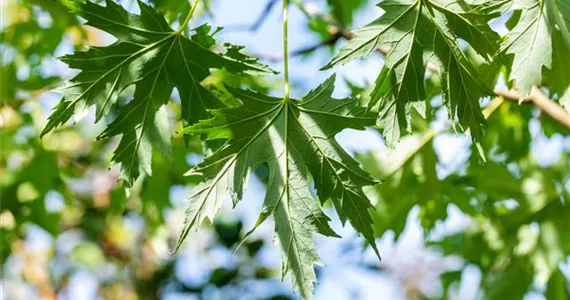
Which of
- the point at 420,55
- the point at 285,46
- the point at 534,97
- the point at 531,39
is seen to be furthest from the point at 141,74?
the point at 534,97

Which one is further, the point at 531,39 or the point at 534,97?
the point at 534,97

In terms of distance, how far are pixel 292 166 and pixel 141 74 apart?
9.0 inches

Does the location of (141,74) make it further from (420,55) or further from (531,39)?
(531,39)

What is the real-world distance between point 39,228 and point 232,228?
111 cm

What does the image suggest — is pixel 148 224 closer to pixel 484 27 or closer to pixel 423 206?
pixel 423 206

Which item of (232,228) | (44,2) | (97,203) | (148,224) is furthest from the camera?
(97,203)

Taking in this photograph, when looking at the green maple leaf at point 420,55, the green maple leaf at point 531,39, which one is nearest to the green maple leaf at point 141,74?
the green maple leaf at point 420,55

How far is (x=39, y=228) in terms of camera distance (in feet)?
6.70

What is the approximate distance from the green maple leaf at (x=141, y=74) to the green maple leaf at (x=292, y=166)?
70 millimetres

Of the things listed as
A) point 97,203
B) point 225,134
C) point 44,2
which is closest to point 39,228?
point 44,2

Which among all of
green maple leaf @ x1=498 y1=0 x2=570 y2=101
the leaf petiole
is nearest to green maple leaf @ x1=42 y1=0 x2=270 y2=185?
the leaf petiole

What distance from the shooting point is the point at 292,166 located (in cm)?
103

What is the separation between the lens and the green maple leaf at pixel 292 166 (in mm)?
978

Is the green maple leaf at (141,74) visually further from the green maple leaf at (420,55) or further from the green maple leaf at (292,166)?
the green maple leaf at (420,55)
